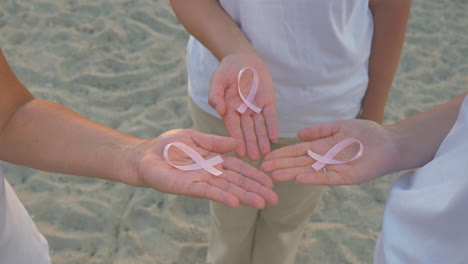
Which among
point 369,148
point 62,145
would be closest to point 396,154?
point 369,148

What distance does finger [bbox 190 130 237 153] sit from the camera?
1.60 m

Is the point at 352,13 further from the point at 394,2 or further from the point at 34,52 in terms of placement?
the point at 34,52

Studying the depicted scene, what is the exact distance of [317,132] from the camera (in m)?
1.65

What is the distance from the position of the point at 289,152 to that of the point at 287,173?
0.11m

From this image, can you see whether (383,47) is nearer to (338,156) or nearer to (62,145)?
(338,156)

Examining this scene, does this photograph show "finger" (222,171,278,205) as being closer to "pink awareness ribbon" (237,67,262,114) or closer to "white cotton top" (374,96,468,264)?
"pink awareness ribbon" (237,67,262,114)

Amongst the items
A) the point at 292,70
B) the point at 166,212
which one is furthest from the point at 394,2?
the point at 166,212

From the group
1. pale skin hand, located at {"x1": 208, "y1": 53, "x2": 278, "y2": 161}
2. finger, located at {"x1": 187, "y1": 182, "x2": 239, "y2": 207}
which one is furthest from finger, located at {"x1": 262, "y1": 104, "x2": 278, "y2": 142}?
finger, located at {"x1": 187, "y1": 182, "x2": 239, "y2": 207}

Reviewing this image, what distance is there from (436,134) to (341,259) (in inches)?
57.2

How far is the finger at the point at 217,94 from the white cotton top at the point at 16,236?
2.38 ft

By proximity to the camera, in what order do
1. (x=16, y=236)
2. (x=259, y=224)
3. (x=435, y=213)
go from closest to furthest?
1. (x=435, y=213)
2. (x=16, y=236)
3. (x=259, y=224)

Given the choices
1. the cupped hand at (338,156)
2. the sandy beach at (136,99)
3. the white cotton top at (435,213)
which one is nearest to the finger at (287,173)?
the cupped hand at (338,156)

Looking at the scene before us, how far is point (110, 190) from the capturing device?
299 centimetres

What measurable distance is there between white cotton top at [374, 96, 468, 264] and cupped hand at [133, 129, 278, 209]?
0.44 m
